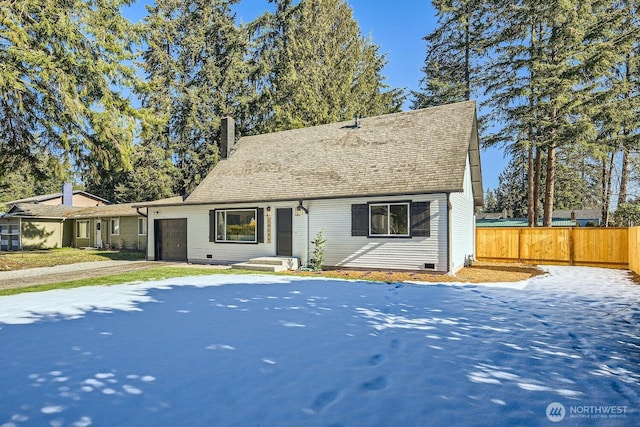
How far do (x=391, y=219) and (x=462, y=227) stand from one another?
3.58 meters

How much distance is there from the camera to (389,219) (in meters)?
12.0

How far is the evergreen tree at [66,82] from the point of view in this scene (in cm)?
1230

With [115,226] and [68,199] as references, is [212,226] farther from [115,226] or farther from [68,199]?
[68,199]

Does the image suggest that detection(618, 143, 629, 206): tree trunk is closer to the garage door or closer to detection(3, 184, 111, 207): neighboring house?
the garage door

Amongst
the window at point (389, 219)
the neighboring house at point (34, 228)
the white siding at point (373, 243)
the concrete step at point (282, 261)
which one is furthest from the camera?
the neighboring house at point (34, 228)

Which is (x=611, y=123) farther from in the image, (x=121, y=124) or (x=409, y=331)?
(x=121, y=124)

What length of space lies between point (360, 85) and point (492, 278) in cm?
2146

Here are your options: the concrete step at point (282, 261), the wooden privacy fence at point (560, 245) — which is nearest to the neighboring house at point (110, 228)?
the concrete step at point (282, 261)

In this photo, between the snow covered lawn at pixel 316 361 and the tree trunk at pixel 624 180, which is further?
the tree trunk at pixel 624 180

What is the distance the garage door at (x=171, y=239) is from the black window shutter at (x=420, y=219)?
395 inches

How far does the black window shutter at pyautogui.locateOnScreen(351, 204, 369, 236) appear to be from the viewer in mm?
12211

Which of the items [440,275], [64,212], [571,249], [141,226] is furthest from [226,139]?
[64,212]

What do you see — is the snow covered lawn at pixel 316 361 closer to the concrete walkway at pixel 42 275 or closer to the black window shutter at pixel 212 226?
the concrete walkway at pixel 42 275

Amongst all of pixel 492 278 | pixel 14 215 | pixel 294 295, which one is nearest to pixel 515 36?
pixel 492 278
